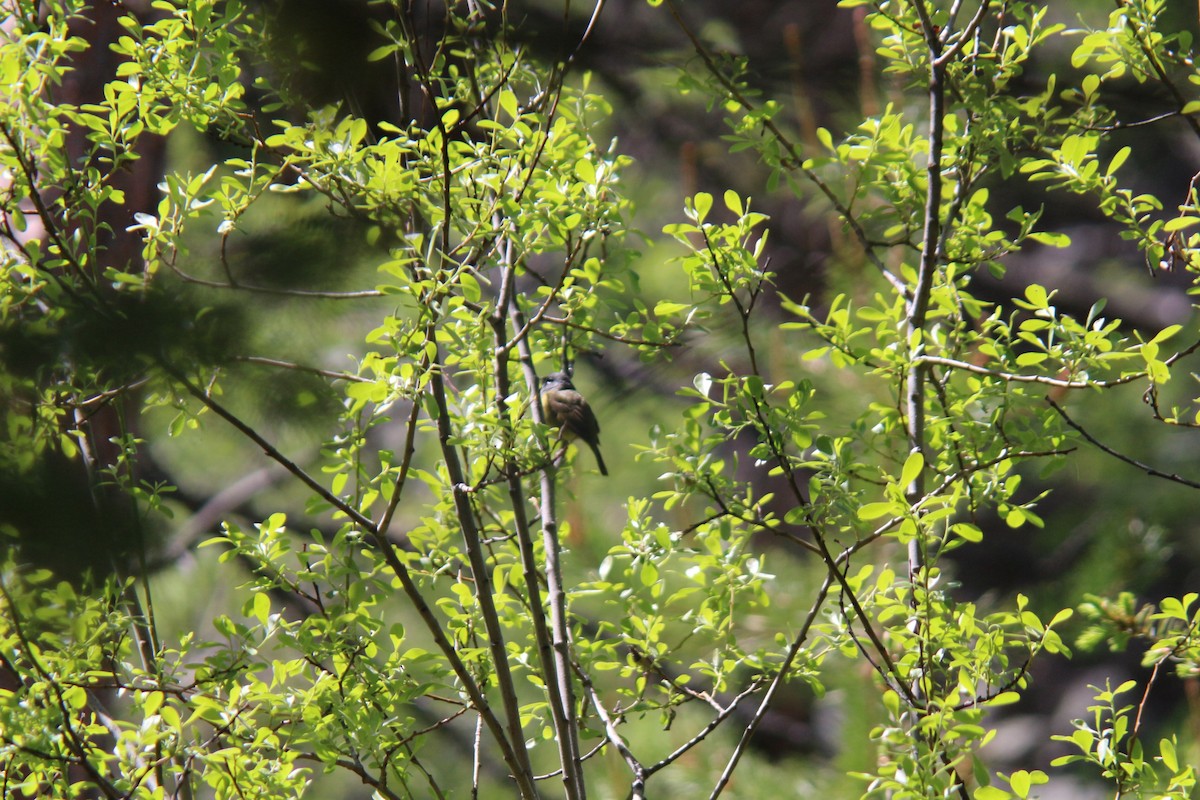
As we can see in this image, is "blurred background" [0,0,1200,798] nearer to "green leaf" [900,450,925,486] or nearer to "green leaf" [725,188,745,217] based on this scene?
"green leaf" [725,188,745,217]

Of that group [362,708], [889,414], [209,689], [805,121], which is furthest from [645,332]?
[805,121]

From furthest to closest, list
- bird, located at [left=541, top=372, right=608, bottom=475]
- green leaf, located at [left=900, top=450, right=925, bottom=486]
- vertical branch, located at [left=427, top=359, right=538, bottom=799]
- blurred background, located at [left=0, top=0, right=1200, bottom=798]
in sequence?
bird, located at [left=541, top=372, right=608, bottom=475] → vertical branch, located at [left=427, top=359, right=538, bottom=799] → green leaf, located at [left=900, top=450, right=925, bottom=486] → blurred background, located at [left=0, top=0, right=1200, bottom=798]

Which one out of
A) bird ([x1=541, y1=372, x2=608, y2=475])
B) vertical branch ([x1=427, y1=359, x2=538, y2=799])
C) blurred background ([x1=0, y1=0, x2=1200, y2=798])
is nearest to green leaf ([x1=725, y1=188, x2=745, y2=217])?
blurred background ([x1=0, y1=0, x2=1200, y2=798])

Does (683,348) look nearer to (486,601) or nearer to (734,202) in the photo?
(734,202)

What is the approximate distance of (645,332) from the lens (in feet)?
6.19

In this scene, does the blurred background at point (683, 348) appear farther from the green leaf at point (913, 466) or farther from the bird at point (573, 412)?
the green leaf at point (913, 466)

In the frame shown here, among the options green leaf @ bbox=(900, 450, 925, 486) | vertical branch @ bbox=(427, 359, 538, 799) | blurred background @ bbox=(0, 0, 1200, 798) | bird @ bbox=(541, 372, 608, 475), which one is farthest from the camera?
bird @ bbox=(541, 372, 608, 475)

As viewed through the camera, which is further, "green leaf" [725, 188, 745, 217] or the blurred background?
"green leaf" [725, 188, 745, 217]

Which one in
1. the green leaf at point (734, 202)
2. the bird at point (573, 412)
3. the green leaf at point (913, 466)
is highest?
the bird at point (573, 412)

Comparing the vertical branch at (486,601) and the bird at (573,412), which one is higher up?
the bird at (573,412)

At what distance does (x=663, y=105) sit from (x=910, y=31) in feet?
15.1

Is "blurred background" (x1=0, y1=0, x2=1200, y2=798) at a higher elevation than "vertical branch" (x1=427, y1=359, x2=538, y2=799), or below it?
higher

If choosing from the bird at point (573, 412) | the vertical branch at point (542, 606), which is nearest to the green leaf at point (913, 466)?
the vertical branch at point (542, 606)

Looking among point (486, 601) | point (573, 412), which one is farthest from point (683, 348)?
point (486, 601)
